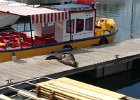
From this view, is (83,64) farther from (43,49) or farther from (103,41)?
(103,41)

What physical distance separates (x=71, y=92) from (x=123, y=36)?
23233mm

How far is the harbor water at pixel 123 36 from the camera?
20438 mm

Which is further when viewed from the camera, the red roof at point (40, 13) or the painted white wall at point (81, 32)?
the painted white wall at point (81, 32)

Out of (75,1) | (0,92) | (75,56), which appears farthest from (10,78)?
(75,1)

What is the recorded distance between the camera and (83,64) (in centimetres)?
1878

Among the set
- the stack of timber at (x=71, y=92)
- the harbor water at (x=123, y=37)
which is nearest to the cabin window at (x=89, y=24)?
the harbor water at (x=123, y=37)

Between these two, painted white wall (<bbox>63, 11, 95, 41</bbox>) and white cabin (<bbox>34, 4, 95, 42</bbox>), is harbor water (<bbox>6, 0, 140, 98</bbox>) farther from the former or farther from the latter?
white cabin (<bbox>34, 4, 95, 42</bbox>)

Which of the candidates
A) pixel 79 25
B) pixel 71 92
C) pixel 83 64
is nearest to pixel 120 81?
pixel 83 64

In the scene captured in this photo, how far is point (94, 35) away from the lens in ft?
79.7

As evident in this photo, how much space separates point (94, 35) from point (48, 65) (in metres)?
6.59

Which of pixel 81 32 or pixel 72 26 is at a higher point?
pixel 72 26

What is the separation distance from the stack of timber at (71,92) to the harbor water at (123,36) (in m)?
5.96

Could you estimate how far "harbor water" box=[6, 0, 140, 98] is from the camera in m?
20.4

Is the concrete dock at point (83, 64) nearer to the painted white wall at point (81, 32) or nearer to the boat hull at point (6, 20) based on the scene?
the painted white wall at point (81, 32)
